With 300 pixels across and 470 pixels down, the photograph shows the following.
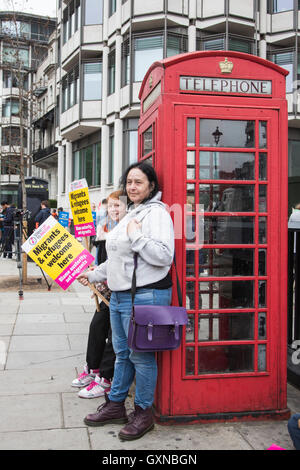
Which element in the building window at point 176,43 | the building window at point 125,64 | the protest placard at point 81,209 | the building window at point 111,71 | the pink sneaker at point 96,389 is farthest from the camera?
the building window at point 111,71

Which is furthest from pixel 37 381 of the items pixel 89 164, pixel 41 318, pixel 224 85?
pixel 89 164

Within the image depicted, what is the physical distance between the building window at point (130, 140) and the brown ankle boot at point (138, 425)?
1914 cm

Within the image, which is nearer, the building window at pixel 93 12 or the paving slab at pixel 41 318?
the paving slab at pixel 41 318

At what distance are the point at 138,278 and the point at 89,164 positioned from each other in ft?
78.1

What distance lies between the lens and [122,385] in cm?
360

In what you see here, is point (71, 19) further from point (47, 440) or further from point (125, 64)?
point (47, 440)

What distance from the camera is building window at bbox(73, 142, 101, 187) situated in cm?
2544

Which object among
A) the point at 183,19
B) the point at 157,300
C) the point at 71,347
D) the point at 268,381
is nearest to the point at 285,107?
the point at 157,300

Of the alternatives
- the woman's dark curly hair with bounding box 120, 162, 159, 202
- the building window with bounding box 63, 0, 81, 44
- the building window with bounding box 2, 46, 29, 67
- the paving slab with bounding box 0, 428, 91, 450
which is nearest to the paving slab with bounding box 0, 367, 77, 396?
the paving slab with bounding box 0, 428, 91, 450

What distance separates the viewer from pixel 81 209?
5.36 m

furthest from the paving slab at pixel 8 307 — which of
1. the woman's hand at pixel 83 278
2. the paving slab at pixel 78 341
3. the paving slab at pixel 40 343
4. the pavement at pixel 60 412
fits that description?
the woman's hand at pixel 83 278

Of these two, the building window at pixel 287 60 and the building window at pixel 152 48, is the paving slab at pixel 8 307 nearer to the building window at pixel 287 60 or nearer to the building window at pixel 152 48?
the building window at pixel 152 48

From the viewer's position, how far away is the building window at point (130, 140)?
72.2 feet

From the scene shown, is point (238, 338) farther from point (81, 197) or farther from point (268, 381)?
point (81, 197)
